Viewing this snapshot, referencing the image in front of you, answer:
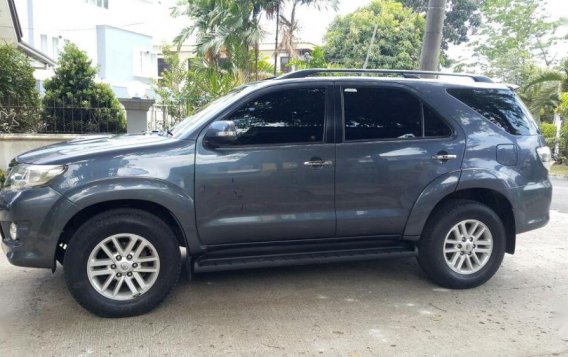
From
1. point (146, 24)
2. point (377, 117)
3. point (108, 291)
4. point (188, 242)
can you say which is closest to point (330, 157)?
point (377, 117)

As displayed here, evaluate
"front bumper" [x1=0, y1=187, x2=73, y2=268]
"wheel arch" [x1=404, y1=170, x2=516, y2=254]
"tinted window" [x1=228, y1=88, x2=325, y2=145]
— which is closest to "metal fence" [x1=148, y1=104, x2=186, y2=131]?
"tinted window" [x1=228, y1=88, x2=325, y2=145]

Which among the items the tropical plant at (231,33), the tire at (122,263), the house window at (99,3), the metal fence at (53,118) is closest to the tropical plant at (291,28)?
the tropical plant at (231,33)

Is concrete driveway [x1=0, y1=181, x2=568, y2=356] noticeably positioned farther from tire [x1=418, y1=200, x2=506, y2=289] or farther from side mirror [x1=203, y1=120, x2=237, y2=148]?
side mirror [x1=203, y1=120, x2=237, y2=148]

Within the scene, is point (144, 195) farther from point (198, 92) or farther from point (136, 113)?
point (198, 92)

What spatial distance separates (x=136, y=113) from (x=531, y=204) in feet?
24.7

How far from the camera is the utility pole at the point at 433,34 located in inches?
291

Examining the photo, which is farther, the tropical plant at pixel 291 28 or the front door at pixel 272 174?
the tropical plant at pixel 291 28

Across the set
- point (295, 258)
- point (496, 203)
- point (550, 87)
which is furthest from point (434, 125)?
point (550, 87)

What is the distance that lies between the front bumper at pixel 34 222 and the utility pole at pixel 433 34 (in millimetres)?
5868

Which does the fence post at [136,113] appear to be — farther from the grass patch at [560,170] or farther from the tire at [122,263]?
the grass patch at [560,170]

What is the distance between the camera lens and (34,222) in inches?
141

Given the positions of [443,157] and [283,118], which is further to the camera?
[443,157]

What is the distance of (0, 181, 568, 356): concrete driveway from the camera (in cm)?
342

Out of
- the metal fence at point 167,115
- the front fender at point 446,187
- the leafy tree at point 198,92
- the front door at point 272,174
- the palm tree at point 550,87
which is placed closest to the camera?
the front door at point 272,174
